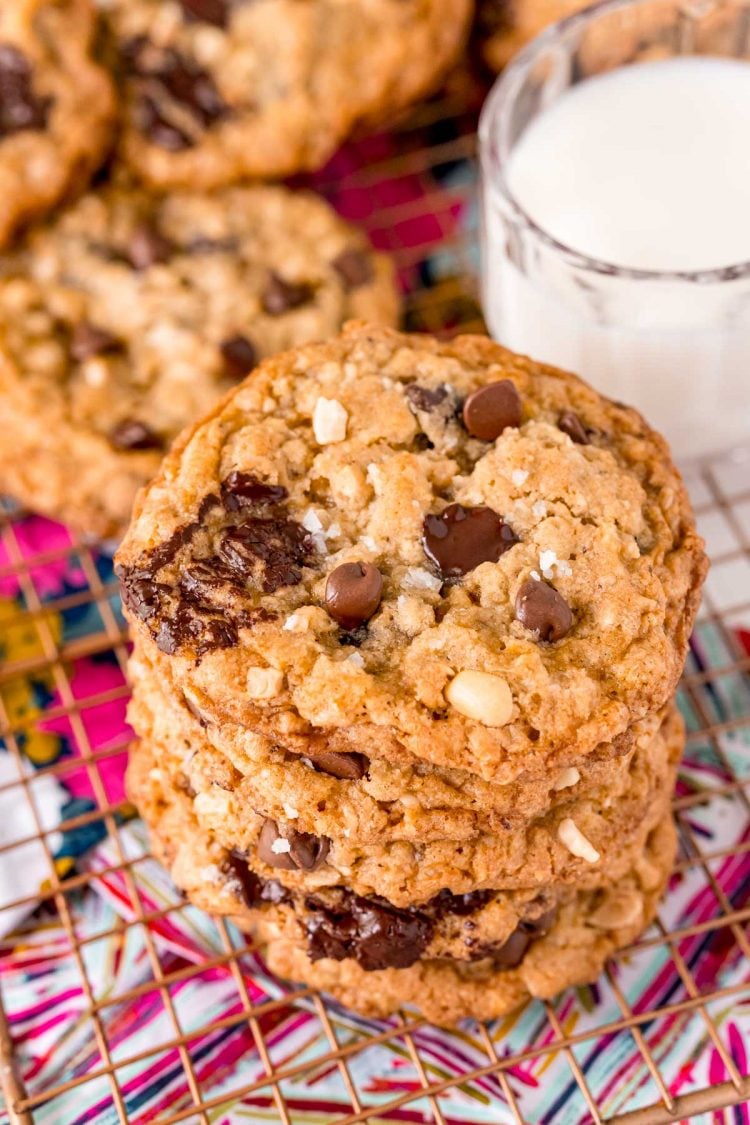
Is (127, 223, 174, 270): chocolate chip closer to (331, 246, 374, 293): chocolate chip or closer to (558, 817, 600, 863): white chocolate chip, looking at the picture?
(331, 246, 374, 293): chocolate chip

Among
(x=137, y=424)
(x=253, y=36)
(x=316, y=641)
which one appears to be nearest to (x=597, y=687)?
(x=316, y=641)

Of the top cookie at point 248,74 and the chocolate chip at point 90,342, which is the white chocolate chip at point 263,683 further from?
the top cookie at point 248,74

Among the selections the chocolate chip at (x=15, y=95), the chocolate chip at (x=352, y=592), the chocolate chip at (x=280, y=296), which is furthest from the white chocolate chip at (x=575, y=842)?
the chocolate chip at (x=15, y=95)

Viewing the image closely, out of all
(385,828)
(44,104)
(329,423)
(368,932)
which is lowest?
(368,932)

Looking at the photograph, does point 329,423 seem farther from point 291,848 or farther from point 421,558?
point 291,848

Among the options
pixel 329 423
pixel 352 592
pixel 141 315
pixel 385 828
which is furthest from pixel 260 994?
pixel 141 315

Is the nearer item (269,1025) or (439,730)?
(439,730)

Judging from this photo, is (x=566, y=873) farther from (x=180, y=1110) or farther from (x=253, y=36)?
(x=253, y=36)
